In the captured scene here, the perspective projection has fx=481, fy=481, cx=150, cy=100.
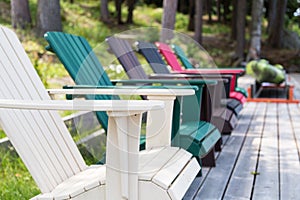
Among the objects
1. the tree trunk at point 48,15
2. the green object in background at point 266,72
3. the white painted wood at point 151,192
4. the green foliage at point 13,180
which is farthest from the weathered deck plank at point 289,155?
the tree trunk at point 48,15

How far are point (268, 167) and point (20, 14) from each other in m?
8.61

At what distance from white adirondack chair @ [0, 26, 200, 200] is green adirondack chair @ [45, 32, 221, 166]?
0.23 m

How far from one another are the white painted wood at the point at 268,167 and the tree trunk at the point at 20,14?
277 inches

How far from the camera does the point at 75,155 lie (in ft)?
8.02

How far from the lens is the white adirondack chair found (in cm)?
184

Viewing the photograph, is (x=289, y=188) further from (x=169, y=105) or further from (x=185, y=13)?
(x=185, y=13)

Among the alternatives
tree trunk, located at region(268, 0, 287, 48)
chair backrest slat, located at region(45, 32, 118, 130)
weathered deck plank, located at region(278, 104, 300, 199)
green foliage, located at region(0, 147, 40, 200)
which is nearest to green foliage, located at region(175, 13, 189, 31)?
tree trunk, located at region(268, 0, 287, 48)

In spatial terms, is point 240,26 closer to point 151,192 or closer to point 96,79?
point 96,79

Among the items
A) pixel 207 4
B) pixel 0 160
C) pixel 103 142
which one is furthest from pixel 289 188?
pixel 207 4

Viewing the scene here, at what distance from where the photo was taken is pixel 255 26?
535 inches

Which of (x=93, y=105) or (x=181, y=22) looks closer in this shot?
(x=93, y=105)

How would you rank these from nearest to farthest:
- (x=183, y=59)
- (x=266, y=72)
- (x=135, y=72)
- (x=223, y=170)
Answer: (x=223, y=170), (x=135, y=72), (x=183, y=59), (x=266, y=72)

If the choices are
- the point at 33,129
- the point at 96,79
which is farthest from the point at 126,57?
the point at 33,129

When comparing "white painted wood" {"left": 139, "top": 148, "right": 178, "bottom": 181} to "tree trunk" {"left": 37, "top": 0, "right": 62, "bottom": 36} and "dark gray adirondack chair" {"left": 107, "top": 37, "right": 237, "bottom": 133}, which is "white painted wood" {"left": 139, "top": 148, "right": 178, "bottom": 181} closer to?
"dark gray adirondack chair" {"left": 107, "top": 37, "right": 237, "bottom": 133}
